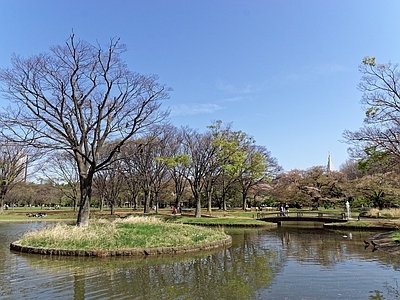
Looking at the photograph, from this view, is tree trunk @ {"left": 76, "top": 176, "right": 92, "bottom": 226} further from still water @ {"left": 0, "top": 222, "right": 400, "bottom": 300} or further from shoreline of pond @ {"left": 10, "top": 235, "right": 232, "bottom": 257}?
still water @ {"left": 0, "top": 222, "right": 400, "bottom": 300}

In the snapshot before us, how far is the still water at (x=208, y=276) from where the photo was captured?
7.66m

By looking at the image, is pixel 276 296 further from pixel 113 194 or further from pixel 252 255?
pixel 113 194

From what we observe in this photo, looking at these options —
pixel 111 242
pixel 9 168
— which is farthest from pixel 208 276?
pixel 9 168

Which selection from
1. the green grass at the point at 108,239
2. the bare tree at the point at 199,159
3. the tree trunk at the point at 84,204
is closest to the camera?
the green grass at the point at 108,239

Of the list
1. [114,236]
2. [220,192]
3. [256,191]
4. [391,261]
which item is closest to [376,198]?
[256,191]

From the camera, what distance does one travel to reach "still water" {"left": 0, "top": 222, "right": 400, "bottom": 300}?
766cm

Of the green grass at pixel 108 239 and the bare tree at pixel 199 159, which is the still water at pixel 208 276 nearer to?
the green grass at pixel 108 239

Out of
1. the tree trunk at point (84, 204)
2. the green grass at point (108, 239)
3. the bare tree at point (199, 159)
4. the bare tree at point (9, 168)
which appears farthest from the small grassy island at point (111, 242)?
the bare tree at point (9, 168)

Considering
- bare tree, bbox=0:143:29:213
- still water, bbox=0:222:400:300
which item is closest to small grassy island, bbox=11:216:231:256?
still water, bbox=0:222:400:300

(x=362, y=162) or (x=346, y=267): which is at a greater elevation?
(x=362, y=162)

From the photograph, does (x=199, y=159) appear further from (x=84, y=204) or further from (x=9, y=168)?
(x=9, y=168)

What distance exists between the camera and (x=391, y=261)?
12.0 meters

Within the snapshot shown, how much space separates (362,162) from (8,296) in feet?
64.2

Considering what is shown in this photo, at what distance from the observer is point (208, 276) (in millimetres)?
9406
